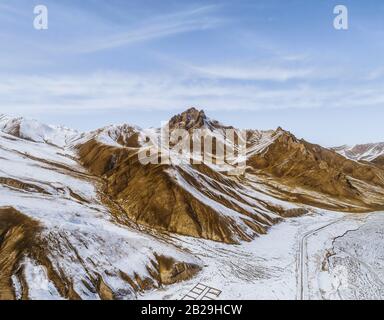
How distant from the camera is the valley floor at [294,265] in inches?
1409

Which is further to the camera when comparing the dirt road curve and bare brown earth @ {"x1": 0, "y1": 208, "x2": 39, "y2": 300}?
the dirt road curve

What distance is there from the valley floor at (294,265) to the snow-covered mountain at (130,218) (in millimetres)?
675

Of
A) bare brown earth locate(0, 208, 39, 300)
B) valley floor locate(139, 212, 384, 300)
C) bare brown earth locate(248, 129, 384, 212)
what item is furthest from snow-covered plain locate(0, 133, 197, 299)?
bare brown earth locate(248, 129, 384, 212)

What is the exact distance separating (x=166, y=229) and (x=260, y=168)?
89.8 meters

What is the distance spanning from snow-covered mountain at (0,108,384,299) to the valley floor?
0.68m

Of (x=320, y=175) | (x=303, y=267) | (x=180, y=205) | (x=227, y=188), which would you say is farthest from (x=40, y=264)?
(x=320, y=175)

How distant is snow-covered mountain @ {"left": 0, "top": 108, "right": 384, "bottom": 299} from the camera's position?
32.4 m

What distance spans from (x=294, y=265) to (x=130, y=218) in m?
29.2

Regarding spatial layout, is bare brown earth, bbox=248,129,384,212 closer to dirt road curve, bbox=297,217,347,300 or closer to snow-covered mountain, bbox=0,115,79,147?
dirt road curve, bbox=297,217,347,300

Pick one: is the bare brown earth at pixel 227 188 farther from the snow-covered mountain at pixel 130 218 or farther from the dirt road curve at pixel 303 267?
the dirt road curve at pixel 303 267

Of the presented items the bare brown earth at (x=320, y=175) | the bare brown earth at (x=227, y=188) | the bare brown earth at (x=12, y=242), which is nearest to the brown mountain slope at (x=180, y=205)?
the bare brown earth at (x=227, y=188)

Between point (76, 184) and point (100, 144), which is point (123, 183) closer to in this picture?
point (76, 184)

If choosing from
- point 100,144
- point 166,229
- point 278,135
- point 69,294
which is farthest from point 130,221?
point 278,135

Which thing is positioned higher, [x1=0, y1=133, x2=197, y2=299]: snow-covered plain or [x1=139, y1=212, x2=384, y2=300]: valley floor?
[x1=0, y1=133, x2=197, y2=299]: snow-covered plain
